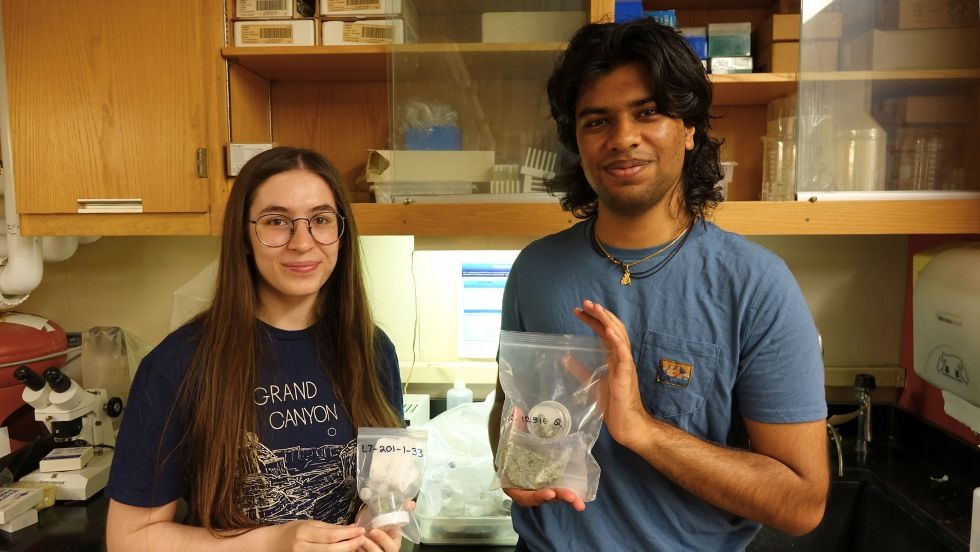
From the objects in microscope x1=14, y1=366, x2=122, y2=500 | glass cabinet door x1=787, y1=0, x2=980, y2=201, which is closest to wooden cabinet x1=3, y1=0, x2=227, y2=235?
microscope x1=14, y1=366, x2=122, y2=500

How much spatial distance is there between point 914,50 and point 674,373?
1.12 meters

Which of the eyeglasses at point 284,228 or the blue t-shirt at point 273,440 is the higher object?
the eyeglasses at point 284,228

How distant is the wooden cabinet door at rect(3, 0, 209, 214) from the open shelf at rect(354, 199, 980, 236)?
0.49 m

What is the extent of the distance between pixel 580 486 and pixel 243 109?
51.5 inches

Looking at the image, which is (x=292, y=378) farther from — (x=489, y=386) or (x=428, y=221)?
(x=489, y=386)

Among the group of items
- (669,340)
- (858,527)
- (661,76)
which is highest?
(661,76)

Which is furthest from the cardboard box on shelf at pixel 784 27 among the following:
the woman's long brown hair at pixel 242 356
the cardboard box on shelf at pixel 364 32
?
the woman's long brown hair at pixel 242 356

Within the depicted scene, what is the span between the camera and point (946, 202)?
4.42 feet

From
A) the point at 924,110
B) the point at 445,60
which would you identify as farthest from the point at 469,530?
the point at 924,110

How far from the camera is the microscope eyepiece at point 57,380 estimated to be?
1.42 metres

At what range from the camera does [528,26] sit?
1.47 metres

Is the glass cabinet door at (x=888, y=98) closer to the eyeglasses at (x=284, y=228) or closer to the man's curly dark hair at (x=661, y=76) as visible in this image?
the man's curly dark hair at (x=661, y=76)

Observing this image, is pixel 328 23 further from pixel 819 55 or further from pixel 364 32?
pixel 819 55

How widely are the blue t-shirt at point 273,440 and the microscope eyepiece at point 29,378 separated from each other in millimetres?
667
